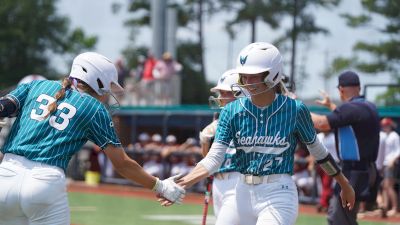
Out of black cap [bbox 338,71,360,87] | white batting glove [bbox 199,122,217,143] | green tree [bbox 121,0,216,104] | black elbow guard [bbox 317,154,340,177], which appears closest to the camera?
black elbow guard [bbox 317,154,340,177]

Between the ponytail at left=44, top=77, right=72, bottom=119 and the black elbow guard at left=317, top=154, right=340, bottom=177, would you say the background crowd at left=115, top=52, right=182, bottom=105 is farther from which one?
the ponytail at left=44, top=77, right=72, bottom=119

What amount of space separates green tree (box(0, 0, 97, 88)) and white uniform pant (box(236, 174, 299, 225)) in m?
49.1

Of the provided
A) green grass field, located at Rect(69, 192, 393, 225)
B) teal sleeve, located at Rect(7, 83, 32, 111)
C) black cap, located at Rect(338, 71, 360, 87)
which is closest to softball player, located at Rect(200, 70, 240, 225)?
black cap, located at Rect(338, 71, 360, 87)

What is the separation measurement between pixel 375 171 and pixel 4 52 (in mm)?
48776

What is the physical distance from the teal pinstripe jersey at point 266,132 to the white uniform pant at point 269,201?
0.09 metres

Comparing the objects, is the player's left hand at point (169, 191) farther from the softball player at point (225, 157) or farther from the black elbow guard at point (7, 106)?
the softball player at point (225, 157)

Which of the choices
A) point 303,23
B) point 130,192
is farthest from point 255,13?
point 130,192

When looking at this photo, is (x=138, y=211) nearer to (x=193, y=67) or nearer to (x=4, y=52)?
(x=193, y=67)

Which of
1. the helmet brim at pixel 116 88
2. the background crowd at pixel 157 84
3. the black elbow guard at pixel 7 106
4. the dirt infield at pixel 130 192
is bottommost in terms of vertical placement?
the dirt infield at pixel 130 192

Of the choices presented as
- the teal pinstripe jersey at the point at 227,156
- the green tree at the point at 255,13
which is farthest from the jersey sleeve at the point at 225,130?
the green tree at the point at 255,13

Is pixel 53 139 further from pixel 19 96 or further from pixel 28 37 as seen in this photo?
pixel 28 37

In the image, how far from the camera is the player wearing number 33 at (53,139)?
580 cm

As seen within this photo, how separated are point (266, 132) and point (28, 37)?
50.7 meters

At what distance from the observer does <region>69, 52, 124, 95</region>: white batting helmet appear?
611 centimetres
